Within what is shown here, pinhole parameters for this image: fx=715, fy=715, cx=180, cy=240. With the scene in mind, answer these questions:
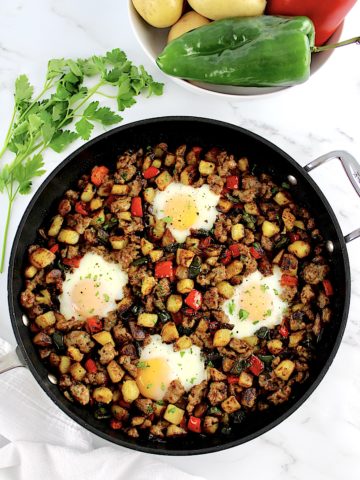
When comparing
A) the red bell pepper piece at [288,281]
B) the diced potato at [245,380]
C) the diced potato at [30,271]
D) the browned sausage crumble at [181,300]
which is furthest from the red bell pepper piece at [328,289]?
the diced potato at [30,271]

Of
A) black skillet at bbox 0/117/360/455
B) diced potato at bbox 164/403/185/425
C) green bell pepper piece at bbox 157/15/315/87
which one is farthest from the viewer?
diced potato at bbox 164/403/185/425

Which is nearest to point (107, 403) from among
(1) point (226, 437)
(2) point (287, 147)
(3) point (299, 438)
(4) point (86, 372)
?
(4) point (86, 372)

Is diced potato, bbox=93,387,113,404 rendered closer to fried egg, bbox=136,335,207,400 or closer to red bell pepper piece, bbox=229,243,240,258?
fried egg, bbox=136,335,207,400

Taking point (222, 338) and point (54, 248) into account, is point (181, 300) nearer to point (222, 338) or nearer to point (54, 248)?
point (222, 338)

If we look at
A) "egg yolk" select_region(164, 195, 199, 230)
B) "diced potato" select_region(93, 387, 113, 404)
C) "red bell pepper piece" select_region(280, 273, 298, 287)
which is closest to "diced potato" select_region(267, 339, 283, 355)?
"red bell pepper piece" select_region(280, 273, 298, 287)

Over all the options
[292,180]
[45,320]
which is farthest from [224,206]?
[45,320]

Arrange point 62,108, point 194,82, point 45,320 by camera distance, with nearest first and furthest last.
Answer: point 194,82, point 45,320, point 62,108
